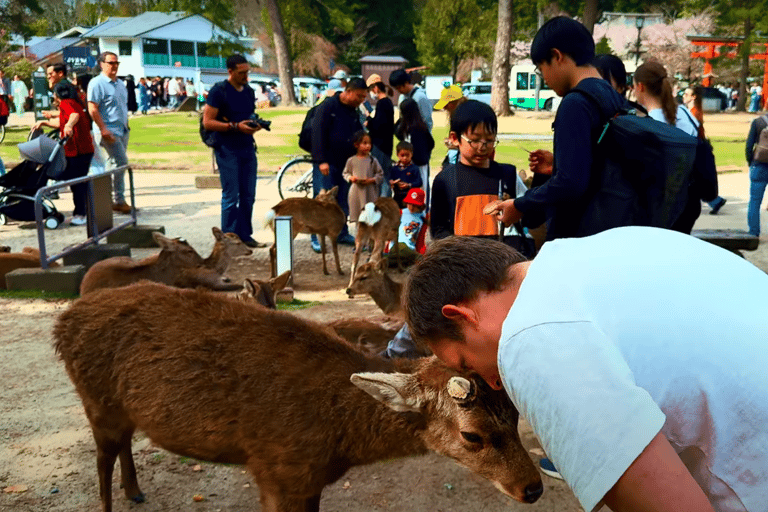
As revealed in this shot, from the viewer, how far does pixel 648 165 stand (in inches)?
152

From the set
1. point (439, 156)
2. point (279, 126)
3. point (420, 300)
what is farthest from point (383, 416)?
point (279, 126)

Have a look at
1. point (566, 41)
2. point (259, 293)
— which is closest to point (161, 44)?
point (259, 293)

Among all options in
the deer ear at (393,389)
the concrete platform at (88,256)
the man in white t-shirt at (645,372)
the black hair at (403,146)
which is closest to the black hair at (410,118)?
the black hair at (403,146)

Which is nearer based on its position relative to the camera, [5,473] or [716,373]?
[716,373]

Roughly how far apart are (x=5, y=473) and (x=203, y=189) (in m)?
12.2

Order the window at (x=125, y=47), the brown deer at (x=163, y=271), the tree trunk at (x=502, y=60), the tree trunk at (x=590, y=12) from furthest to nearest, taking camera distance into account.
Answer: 1. the window at (x=125, y=47)
2. the tree trunk at (x=502, y=60)
3. the tree trunk at (x=590, y=12)
4. the brown deer at (x=163, y=271)

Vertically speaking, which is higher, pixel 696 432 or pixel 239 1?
pixel 239 1

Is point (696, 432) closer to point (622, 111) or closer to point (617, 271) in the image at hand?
point (617, 271)

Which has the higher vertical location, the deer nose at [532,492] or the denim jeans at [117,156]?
the denim jeans at [117,156]

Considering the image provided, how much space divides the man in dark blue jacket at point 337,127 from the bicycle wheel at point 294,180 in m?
2.61

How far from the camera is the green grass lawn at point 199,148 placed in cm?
2031

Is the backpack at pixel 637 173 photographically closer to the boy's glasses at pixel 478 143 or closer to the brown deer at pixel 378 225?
the boy's glasses at pixel 478 143

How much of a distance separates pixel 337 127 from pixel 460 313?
28.3ft

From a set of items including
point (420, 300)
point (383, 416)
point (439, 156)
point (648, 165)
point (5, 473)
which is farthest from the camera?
point (439, 156)
